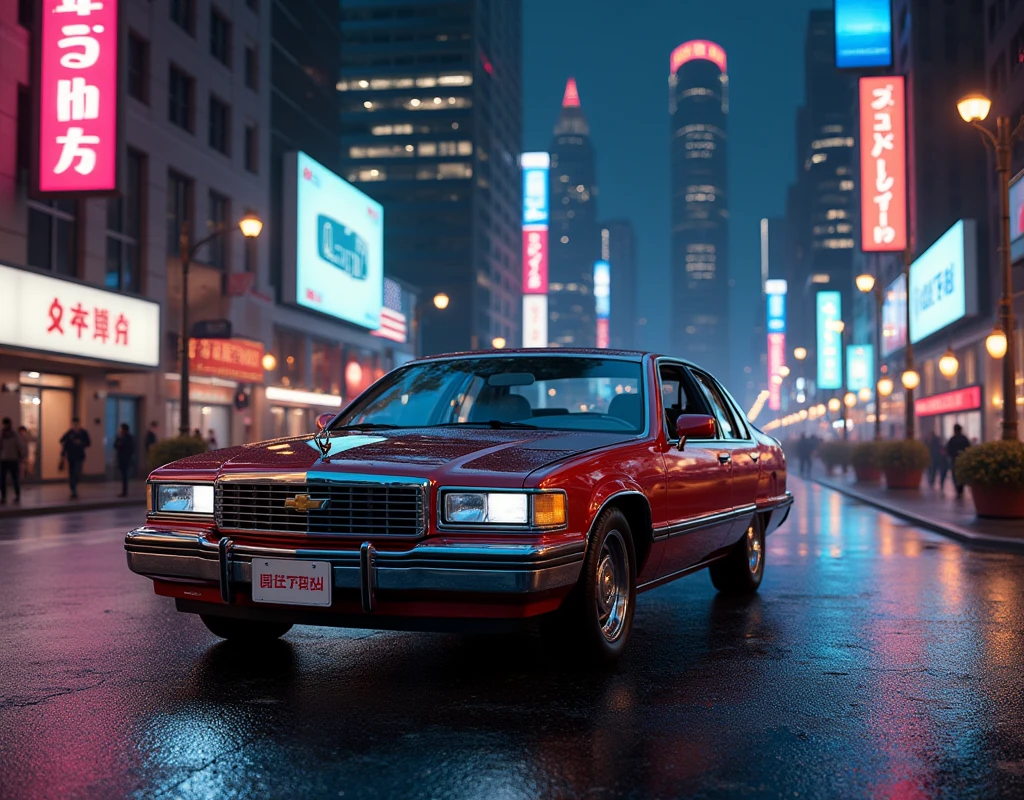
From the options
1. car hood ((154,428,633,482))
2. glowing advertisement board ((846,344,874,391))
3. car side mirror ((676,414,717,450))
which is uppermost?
glowing advertisement board ((846,344,874,391))

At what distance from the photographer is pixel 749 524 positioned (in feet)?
27.2

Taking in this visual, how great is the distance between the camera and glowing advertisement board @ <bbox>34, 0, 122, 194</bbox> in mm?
25344

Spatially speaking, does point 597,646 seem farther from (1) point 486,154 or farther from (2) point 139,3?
(1) point 486,154

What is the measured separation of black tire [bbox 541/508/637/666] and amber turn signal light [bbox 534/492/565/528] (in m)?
0.39

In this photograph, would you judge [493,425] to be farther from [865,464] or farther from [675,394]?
[865,464]

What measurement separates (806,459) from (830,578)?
132 ft

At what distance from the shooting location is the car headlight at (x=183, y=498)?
18.0 feet

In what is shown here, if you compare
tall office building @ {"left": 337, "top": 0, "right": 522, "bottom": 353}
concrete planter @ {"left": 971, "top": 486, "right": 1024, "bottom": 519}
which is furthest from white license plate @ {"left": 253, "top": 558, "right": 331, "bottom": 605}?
tall office building @ {"left": 337, "top": 0, "right": 522, "bottom": 353}

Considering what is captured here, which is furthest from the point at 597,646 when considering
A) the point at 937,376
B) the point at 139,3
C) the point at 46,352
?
the point at 937,376

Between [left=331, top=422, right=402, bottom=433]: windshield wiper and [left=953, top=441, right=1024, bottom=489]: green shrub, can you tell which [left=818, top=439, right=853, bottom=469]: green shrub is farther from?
[left=331, top=422, right=402, bottom=433]: windshield wiper

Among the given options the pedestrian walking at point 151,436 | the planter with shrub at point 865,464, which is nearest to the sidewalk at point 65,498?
the pedestrian walking at point 151,436

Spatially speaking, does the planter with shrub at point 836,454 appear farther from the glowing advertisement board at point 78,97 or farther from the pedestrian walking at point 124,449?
the glowing advertisement board at point 78,97

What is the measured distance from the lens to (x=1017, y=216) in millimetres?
28422

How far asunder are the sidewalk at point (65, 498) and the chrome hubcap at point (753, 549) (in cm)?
1428
